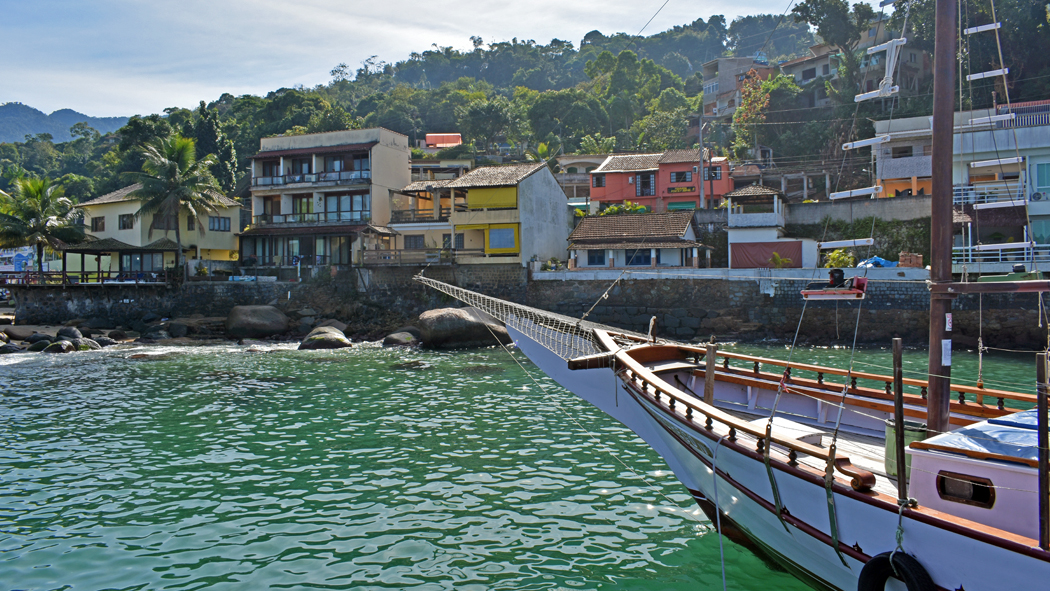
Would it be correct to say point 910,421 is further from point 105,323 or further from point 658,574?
point 105,323

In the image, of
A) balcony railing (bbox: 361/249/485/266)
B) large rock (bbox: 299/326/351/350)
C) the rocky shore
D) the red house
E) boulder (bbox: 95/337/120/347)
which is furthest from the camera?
the red house

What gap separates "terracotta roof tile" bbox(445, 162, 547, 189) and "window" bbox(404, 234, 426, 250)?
5715 millimetres

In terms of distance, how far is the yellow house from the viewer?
1786 inches

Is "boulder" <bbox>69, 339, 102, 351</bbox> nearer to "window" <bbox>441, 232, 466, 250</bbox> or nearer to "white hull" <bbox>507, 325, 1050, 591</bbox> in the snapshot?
"window" <bbox>441, 232, 466, 250</bbox>

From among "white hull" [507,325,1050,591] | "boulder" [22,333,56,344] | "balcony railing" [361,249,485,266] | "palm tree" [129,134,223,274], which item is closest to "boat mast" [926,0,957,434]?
"white hull" [507,325,1050,591]

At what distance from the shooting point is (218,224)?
47.8 metres

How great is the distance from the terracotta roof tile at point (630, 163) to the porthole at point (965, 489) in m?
45.2

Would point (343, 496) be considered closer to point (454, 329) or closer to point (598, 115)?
point (454, 329)

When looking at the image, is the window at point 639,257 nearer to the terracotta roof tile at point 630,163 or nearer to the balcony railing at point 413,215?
the balcony railing at point 413,215

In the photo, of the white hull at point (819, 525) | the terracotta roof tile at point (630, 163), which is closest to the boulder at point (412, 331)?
the white hull at point (819, 525)

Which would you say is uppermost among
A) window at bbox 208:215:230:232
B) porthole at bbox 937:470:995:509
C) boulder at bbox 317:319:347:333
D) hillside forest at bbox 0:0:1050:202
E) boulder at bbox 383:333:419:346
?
hillside forest at bbox 0:0:1050:202

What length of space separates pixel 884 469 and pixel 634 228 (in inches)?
1219

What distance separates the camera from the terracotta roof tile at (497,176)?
129 feet

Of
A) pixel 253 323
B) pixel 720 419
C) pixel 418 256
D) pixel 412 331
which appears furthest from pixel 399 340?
pixel 720 419
